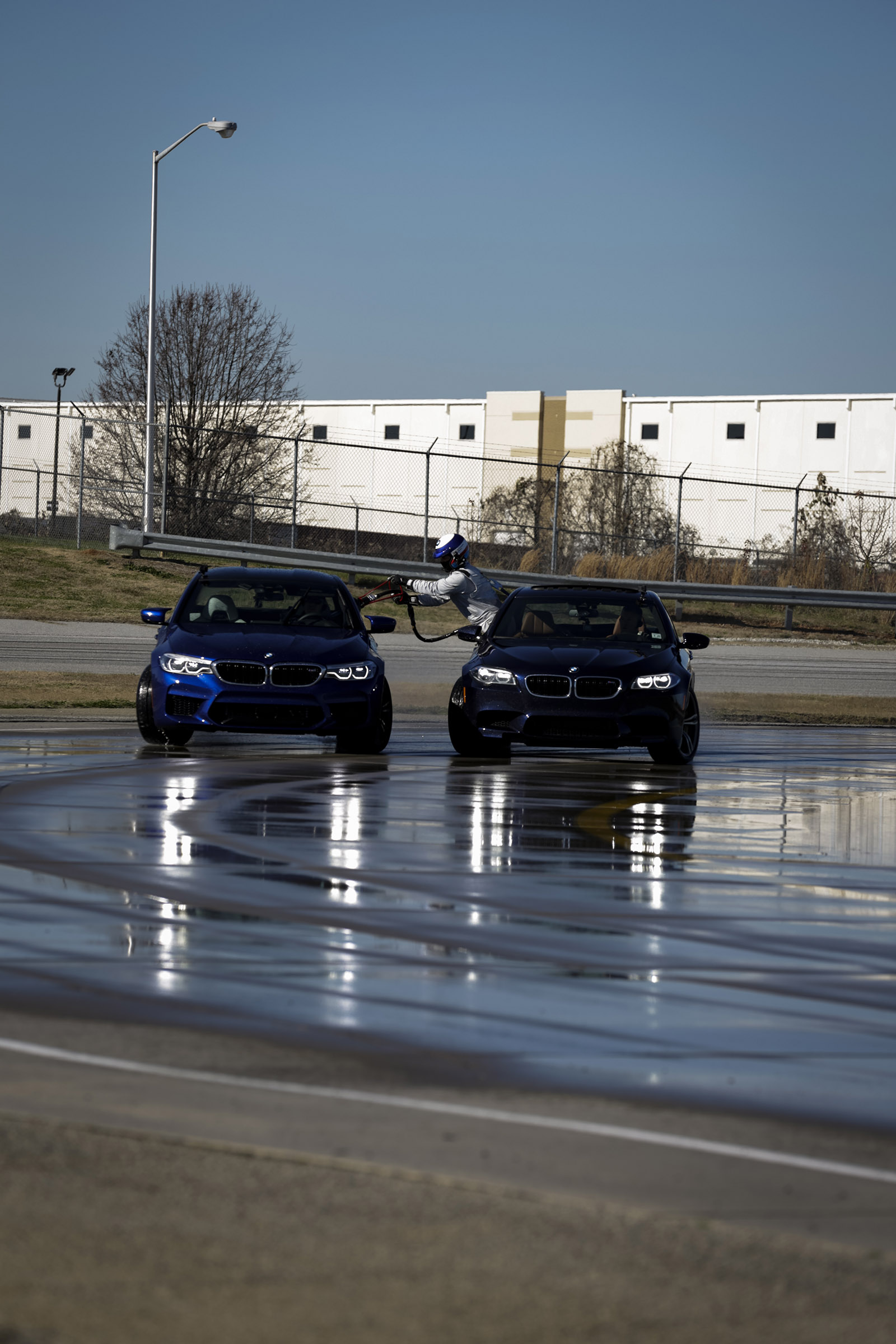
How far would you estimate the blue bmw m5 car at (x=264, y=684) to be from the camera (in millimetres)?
13492

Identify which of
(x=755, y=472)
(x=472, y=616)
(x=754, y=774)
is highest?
(x=755, y=472)

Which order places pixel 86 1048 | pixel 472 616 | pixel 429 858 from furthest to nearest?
1. pixel 472 616
2. pixel 429 858
3. pixel 86 1048

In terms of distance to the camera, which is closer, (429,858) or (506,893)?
(506,893)

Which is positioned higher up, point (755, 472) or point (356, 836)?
point (755, 472)

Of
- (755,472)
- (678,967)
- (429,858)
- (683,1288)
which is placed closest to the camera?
(683,1288)

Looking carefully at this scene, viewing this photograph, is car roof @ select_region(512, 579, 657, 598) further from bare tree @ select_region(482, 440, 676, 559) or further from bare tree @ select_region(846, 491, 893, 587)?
bare tree @ select_region(846, 491, 893, 587)

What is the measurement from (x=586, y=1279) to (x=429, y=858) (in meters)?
5.09

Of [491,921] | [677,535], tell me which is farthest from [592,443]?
[491,921]

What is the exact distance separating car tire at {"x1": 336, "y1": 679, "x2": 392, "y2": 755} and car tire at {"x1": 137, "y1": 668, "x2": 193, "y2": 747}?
1.22 m

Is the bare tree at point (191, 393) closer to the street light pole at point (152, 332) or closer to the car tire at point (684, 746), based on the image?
the street light pole at point (152, 332)

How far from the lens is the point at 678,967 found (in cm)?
584

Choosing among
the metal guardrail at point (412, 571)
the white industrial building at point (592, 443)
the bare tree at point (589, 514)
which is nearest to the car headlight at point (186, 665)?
the metal guardrail at point (412, 571)

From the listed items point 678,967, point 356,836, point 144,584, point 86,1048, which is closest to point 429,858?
point 356,836

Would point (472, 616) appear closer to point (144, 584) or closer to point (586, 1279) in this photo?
point (586, 1279)
